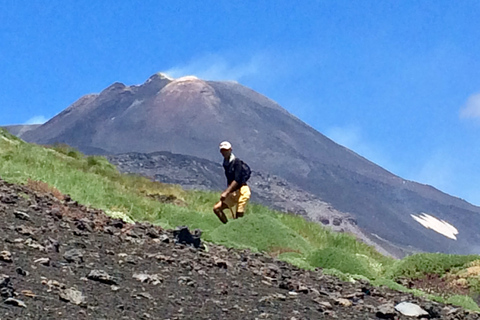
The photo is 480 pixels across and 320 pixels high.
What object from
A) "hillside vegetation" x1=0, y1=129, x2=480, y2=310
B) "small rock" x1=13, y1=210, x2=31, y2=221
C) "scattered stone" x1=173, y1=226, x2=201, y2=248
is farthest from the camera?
"hillside vegetation" x1=0, y1=129, x2=480, y2=310

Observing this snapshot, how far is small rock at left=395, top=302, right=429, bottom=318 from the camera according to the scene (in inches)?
265

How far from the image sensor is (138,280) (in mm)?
5688

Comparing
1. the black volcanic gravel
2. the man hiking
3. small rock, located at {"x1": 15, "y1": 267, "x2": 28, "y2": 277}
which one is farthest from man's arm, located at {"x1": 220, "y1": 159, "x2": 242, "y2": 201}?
small rock, located at {"x1": 15, "y1": 267, "x2": 28, "y2": 277}

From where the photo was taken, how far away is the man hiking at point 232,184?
1261 cm

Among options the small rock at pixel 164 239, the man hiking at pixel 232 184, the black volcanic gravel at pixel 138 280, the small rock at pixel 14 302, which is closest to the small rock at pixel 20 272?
the black volcanic gravel at pixel 138 280

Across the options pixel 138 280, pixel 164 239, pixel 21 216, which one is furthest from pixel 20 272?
pixel 164 239

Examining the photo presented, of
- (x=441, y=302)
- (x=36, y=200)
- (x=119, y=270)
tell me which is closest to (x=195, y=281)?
(x=119, y=270)

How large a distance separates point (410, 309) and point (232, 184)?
6.12 metres

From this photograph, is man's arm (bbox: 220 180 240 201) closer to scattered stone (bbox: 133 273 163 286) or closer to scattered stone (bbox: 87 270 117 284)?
scattered stone (bbox: 133 273 163 286)

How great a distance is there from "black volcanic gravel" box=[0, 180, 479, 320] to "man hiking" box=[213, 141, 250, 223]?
13.4 feet

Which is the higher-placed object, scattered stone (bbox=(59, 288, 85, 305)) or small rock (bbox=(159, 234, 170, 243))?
small rock (bbox=(159, 234, 170, 243))

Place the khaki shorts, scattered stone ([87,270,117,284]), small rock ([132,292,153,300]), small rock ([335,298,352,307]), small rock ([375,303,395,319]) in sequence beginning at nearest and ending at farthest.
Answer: small rock ([132,292,153,300]) < scattered stone ([87,270,117,284]) < small rock ([375,303,395,319]) < small rock ([335,298,352,307]) < the khaki shorts

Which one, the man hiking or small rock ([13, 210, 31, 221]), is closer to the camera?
small rock ([13, 210, 31, 221])

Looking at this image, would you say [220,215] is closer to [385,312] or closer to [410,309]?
[410,309]
